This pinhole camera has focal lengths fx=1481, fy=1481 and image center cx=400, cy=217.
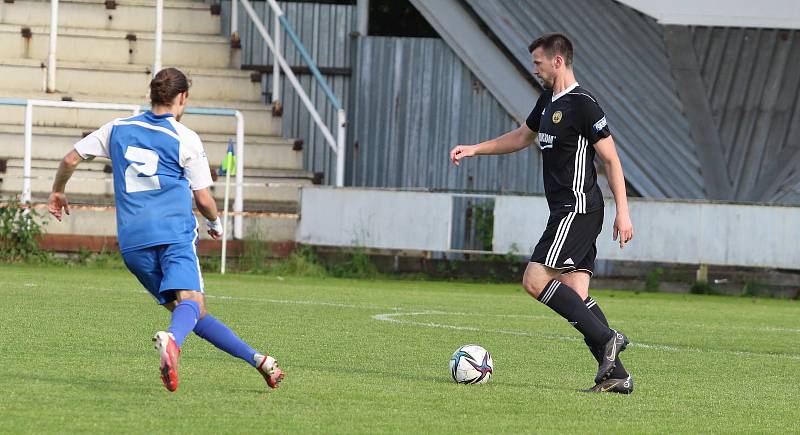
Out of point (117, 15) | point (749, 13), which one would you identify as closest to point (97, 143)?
point (749, 13)

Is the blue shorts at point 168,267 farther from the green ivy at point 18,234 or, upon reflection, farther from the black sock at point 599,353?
the green ivy at point 18,234

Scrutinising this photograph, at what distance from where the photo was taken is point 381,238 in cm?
2044

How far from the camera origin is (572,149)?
8297mm

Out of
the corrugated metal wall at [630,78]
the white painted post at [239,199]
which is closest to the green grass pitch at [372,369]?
the white painted post at [239,199]

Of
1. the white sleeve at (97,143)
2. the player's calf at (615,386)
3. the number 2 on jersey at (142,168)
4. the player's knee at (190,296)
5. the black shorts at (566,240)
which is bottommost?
the player's calf at (615,386)

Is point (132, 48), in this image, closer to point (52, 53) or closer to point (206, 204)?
point (52, 53)

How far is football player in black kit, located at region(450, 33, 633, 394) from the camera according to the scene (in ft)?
26.8

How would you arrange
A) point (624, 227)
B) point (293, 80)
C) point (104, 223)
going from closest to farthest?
point (624, 227), point (104, 223), point (293, 80)

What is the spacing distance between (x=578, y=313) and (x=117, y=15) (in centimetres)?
1944

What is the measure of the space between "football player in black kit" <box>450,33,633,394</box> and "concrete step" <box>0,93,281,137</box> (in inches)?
615

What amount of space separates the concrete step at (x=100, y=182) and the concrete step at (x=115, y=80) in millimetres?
2135

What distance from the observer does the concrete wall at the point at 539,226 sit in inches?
781

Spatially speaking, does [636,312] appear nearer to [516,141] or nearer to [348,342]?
[348,342]

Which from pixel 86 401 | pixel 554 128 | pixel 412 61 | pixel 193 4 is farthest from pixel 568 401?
pixel 193 4
